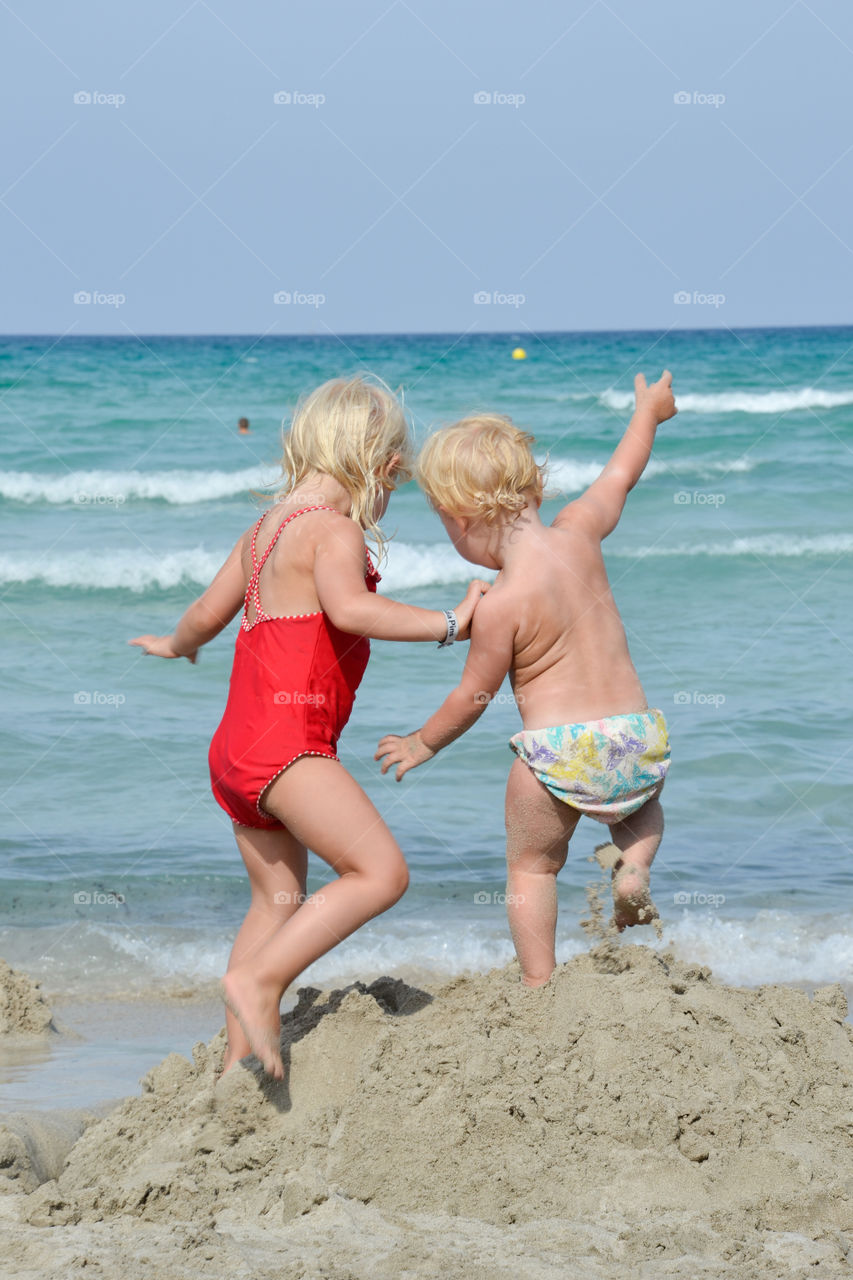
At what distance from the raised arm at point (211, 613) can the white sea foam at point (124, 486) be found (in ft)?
36.9

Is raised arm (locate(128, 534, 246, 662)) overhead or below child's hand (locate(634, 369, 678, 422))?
below

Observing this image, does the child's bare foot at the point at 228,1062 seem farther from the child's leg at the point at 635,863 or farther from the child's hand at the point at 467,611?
the child's hand at the point at 467,611

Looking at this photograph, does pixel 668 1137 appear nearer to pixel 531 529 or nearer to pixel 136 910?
pixel 531 529

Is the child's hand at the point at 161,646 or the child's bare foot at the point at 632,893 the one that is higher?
the child's hand at the point at 161,646

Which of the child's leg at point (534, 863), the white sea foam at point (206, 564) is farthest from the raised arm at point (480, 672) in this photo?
the white sea foam at point (206, 564)

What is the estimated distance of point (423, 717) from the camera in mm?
7180

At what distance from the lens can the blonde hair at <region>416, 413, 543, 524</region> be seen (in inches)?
119

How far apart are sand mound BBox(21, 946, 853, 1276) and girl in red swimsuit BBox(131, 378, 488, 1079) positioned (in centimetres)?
19

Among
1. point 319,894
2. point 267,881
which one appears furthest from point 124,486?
point 319,894

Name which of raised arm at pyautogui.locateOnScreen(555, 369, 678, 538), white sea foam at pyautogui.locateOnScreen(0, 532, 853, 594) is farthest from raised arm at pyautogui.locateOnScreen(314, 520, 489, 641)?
white sea foam at pyautogui.locateOnScreen(0, 532, 853, 594)

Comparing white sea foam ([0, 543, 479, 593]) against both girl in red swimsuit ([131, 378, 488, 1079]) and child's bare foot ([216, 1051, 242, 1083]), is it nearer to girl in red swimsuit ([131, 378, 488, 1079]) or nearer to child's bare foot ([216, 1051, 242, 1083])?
girl in red swimsuit ([131, 378, 488, 1079])

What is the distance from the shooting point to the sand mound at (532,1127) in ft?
8.18

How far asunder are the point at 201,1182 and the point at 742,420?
18.1 m

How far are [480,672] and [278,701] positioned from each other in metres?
0.47
